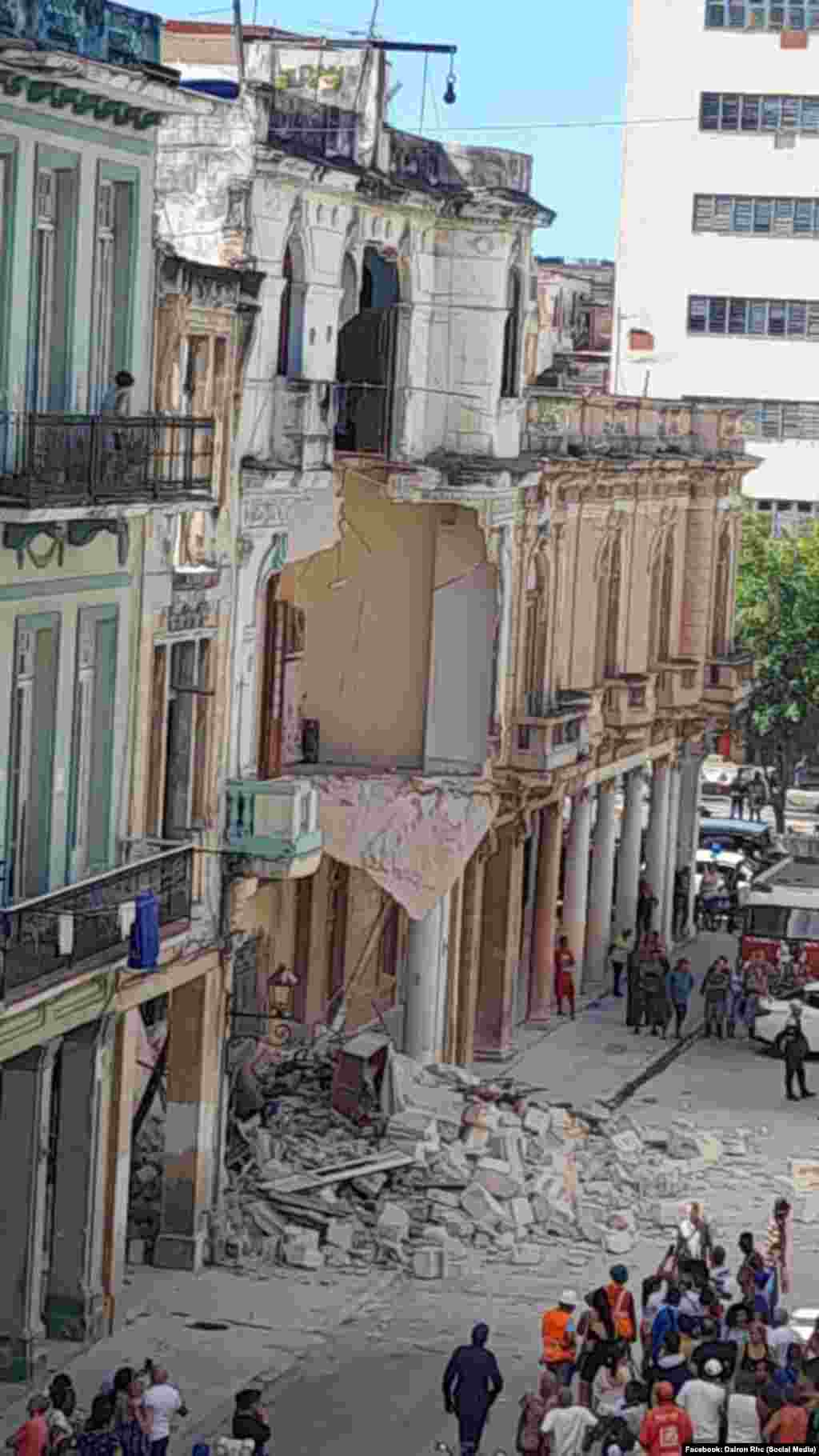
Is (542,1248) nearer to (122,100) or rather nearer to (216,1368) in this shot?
(216,1368)

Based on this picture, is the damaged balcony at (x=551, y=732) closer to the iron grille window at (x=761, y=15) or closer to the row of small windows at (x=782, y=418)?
the row of small windows at (x=782, y=418)

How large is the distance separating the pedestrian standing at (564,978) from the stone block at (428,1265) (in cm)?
1876

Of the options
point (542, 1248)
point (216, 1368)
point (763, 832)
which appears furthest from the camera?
point (763, 832)

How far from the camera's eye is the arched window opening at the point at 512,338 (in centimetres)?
4959

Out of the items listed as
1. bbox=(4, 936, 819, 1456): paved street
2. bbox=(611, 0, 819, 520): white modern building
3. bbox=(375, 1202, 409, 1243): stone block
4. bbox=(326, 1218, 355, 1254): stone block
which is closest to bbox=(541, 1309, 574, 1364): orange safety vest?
bbox=(4, 936, 819, 1456): paved street

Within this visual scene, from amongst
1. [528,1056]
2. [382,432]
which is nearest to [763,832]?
[528,1056]

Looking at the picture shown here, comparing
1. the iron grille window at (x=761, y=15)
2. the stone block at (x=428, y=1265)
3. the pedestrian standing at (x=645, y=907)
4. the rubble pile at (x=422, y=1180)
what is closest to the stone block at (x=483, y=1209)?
the rubble pile at (x=422, y=1180)

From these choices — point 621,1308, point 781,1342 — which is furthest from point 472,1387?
point 781,1342

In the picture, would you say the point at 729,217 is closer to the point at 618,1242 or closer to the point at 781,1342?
the point at 618,1242

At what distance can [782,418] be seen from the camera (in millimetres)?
94500

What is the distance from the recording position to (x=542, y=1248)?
1663 inches

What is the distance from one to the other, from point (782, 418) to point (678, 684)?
28.7 meters

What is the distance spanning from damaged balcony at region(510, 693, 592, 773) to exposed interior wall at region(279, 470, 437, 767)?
3.56 m

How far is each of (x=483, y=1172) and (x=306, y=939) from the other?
8610 millimetres
